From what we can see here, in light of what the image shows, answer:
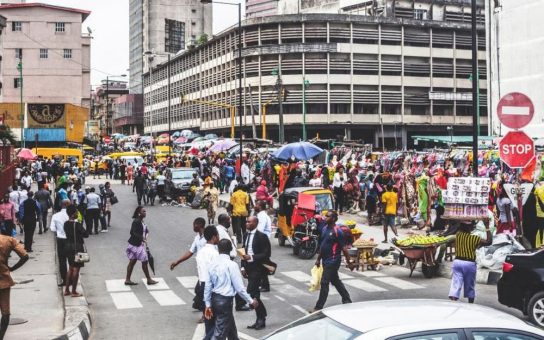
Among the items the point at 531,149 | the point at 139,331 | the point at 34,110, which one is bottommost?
the point at 139,331

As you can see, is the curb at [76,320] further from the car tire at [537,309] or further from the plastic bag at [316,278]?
the car tire at [537,309]

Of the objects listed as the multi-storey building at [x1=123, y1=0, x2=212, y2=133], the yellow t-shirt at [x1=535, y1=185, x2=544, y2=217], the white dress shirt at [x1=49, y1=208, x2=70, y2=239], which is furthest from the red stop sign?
the multi-storey building at [x1=123, y1=0, x2=212, y2=133]

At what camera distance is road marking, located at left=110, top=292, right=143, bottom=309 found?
44.9 feet

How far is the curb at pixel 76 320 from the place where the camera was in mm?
10973

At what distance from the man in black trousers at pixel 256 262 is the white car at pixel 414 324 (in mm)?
5870

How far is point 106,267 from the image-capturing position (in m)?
18.5

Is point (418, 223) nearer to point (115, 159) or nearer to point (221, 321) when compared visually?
point (221, 321)

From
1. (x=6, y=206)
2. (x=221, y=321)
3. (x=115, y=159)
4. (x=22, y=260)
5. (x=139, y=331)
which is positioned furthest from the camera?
(x=115, y=159)

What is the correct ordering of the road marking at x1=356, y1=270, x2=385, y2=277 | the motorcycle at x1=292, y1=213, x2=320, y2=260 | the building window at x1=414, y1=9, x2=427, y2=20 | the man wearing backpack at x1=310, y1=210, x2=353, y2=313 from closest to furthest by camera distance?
1. the man wearing backpack at x1=310, y1=210, x2=353, y2=313
2. the road marking at x1=356, y1=270, x2=385, y2=277
3. the motorcycle at x1=292, y1=213, x2=320, y2=260
4. the building window at x1=414, y1=9, x2=427, y2=20

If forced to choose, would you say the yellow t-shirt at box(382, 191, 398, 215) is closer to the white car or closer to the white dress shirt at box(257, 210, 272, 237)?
the white dress shirt at box(257, 210, 272, 237)

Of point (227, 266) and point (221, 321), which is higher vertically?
point (227, 266)

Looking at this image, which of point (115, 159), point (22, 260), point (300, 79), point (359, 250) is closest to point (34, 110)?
point (115, 159)

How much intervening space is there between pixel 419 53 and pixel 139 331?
71.6m

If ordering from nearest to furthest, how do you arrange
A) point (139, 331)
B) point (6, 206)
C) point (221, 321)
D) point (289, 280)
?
point (221, 321)
point (139, 331)
point (289, 280)
point (6, 206)
